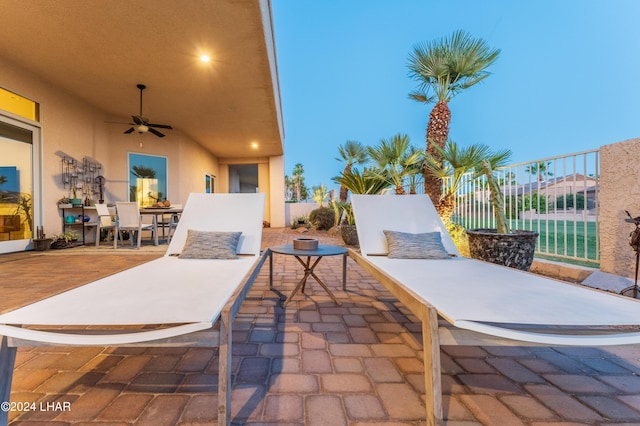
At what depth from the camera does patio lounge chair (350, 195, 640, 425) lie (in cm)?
108

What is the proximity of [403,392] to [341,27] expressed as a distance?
6283 cm

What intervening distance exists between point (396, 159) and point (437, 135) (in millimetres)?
828

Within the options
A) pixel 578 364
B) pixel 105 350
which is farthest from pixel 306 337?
pixel 578 364

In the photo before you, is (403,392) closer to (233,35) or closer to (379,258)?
(379,258)

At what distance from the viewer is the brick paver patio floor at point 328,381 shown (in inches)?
45.2

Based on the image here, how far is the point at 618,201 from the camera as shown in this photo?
2.68 meters

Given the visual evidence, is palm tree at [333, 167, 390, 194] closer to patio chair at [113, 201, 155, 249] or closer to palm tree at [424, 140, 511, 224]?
palm tree at [424, 140, 511, 224]

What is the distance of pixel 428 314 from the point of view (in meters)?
1.14

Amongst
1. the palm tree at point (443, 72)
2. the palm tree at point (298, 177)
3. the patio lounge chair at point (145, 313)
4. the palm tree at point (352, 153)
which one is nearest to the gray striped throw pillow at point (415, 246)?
the patio lounge chair at point (145, 313)

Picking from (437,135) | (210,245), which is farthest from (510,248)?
(437,135)

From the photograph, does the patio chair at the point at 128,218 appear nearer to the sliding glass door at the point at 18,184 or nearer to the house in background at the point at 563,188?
the sliding glass door at the point at 18,184

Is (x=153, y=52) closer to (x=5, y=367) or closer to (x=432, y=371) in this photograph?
(x=5, y=367)

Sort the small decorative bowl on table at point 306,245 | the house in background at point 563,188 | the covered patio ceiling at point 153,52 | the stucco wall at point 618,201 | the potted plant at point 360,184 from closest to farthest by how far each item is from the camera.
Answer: the small decorative bowl on table at point 306,245
the stucco wall at point 618,201
the house in background at point 563,188
the covered patio ceiling at point 153,52
the potted plant at point 360,184

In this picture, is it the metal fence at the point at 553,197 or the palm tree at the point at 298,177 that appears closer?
the metal fence at the point at 553,197
